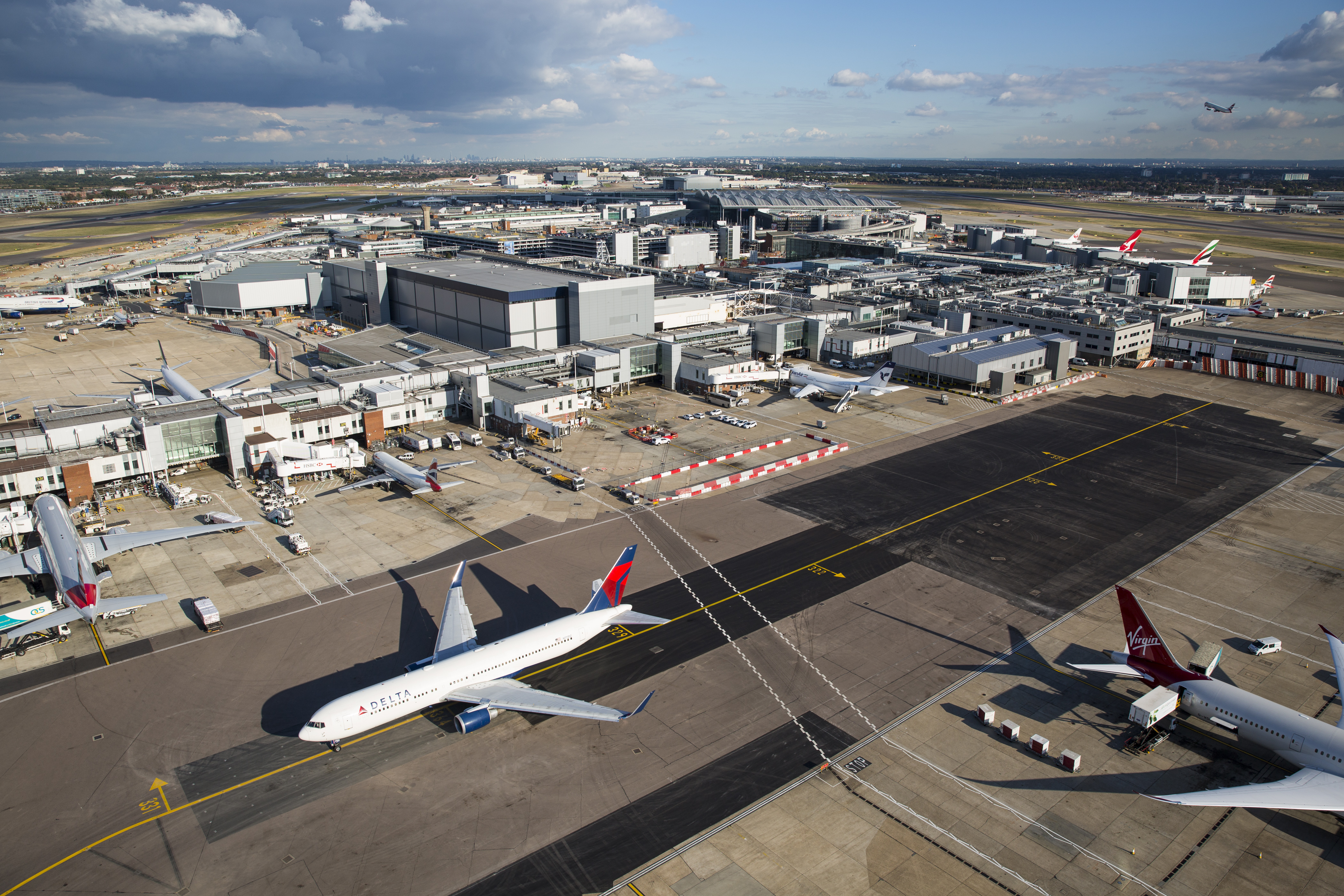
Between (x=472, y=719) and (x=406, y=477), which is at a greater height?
(x=406, y=477)

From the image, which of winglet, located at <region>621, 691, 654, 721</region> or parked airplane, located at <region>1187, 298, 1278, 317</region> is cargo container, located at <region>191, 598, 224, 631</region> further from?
parked airplane, located at <region>1187, 298, 1278, 317</region>

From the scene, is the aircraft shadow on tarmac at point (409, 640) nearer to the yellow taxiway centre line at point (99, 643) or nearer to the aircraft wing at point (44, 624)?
the yellow taxiway centre line at point (99, 643)

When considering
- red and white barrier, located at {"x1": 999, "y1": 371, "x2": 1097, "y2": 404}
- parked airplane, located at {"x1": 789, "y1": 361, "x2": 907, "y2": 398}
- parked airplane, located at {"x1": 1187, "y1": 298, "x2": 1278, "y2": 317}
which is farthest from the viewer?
parked airplane, located at {"x1": 1187, "y1": 298, "x2": 1278, "y2": 317}

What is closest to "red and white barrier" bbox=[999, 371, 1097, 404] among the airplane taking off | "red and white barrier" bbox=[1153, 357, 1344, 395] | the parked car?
"red and white barrier" bbox=[1153, 357, 1344, 395]

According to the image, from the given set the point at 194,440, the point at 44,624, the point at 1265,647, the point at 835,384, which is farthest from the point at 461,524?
the point at 1265,647

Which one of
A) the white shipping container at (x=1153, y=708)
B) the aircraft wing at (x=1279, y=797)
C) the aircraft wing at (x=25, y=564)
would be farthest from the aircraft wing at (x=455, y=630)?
the white shipping container at (x=1153, y=708)

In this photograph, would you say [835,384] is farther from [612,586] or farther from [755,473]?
[612,586]
